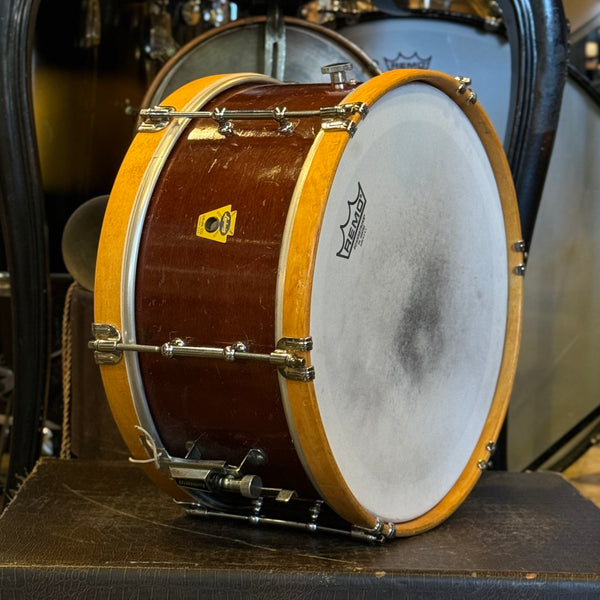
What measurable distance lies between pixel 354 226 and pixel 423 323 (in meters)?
0.24

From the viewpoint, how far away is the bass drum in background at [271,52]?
6.16ft

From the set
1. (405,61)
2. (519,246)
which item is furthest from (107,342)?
(405,61)

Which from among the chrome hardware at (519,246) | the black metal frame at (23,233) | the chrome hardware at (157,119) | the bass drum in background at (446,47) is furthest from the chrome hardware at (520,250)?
the bass drum in background at (446,47)

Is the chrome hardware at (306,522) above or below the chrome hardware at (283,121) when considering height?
below

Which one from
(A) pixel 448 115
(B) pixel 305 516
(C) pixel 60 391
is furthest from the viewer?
(C) pixel 60 391

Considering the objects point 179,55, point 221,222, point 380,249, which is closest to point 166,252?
point 221,222

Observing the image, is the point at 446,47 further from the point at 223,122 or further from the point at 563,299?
the point at 223,122

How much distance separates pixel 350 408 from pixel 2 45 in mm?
846

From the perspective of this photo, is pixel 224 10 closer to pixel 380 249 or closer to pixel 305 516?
pixel 380 249

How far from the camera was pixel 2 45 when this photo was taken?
1.41m

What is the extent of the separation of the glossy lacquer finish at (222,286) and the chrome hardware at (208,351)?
0.01 m

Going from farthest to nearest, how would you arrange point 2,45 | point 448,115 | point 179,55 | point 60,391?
point 60,391 → point 179,55 → point 2,45 → point 448,115

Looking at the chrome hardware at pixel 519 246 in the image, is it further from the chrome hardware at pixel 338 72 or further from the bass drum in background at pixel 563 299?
the bass drum in background at pixel 563 299

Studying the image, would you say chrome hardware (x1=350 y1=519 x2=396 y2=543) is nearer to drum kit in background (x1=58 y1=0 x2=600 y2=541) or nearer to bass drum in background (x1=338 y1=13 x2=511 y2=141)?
drum kit in background (x1=58 y1=0 x2=600 y2=541)
